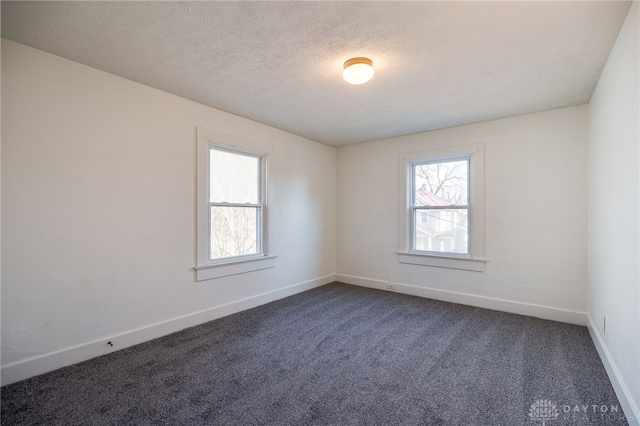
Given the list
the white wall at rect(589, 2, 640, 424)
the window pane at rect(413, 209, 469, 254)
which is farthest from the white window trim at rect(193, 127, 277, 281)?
the white wall at rect(589, 2, 640, 424)

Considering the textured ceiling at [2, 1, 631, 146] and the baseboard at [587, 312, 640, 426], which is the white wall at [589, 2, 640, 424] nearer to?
the baseboard at [587, 312, 640, 426]

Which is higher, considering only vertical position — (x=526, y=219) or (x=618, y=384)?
(x=526, y=219)

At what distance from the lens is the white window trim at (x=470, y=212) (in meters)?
3.94

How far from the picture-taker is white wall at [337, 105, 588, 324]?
11.0ft

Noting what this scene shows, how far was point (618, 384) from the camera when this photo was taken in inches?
77.9

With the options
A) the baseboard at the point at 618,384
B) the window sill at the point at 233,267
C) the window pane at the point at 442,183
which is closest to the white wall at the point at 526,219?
the window pane at the point at 442,183

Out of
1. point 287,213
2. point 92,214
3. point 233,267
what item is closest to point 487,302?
point 287,213

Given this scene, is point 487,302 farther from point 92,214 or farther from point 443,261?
point 92,214

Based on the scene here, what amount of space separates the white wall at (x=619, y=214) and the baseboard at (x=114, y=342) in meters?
3.44

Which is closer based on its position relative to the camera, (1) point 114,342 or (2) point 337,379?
(2) point 337,379

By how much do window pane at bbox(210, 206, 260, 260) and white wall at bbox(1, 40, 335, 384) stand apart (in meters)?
0.34

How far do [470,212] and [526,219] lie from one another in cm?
63

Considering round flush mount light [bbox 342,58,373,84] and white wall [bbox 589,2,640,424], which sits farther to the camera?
round flush mount light [bbox 342,58,373,84]

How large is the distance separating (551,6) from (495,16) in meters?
0.29
